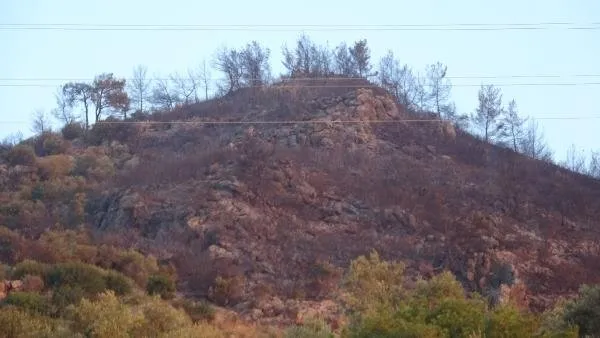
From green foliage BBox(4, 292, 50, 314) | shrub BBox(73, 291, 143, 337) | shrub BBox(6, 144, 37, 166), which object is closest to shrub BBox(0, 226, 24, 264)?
green foliage BBox(4, 292, 50, 314)

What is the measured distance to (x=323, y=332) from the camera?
80.1 ft

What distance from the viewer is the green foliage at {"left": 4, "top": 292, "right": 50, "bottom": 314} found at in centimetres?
2908

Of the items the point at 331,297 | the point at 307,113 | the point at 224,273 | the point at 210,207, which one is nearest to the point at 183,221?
the point at 210,207

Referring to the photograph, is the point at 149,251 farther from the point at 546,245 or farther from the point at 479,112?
the point at 479,112

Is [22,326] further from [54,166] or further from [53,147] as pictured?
[53,147]

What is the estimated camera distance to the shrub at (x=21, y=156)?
190ft

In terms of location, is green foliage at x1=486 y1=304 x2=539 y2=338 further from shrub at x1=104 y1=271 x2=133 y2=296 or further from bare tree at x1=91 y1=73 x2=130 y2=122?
bare tree at x1=91 y1=73 x2=130 y2=122

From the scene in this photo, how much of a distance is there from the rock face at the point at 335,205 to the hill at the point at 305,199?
0.32ft

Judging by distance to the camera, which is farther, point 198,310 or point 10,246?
point 10,246

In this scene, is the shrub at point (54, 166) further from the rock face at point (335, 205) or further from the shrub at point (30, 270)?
the shrub at point (30, 270)

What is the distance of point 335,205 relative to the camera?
4788 centimetres

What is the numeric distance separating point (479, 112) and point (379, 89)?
32.1ft

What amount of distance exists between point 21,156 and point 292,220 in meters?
20.7

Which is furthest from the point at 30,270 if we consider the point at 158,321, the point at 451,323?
the point at 451,323
